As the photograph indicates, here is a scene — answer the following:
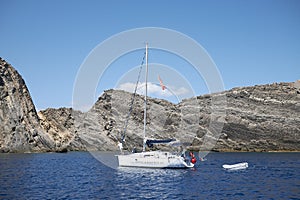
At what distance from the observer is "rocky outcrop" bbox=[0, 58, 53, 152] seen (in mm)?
117250

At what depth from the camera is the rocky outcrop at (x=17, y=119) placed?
117 metres

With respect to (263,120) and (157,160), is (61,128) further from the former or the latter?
(157,160)

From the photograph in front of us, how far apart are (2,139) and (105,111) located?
48.3 meters

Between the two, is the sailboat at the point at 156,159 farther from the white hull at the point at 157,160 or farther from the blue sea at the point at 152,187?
the blue sea at the point at 152,187

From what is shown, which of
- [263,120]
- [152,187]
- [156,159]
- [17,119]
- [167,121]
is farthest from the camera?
[167,121]

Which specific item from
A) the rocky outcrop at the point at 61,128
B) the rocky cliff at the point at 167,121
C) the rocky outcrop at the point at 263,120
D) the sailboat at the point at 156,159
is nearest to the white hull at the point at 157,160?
the sailboat at the point at 156,159

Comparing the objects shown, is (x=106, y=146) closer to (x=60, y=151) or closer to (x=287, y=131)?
(x=60, y=151)

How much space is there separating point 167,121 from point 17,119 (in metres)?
59.9

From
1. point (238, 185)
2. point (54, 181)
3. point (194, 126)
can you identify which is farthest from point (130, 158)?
point (194, 126)

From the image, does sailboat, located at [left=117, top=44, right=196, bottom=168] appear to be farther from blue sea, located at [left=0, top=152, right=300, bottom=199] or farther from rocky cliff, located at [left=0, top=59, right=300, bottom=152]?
rocky cliff, located at [left=0, top=59, right=300, bottom=152]

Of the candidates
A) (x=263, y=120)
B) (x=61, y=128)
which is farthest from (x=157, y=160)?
(x=61, y=128)

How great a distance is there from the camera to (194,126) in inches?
5561

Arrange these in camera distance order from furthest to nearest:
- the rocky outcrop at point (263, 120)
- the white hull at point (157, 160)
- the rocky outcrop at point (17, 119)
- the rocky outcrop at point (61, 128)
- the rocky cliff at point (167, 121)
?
the rocky outcrop at point (61, 128), the rocky outcrop at point (263, 120), the rocky cliff at point (167, 121), the rocky outcrop at point (17, 119), the white hull at point (157, 160)

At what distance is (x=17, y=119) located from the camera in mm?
120688
